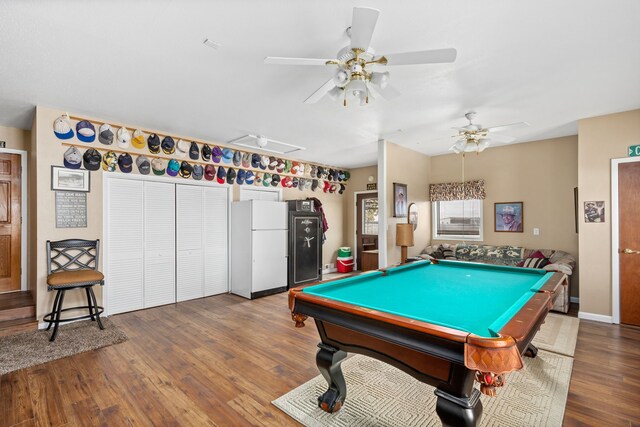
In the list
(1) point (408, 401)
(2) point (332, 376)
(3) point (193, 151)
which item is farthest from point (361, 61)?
(3) point (193, 151)

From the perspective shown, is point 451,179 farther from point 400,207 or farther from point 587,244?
point 587,244

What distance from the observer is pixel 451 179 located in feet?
20.5

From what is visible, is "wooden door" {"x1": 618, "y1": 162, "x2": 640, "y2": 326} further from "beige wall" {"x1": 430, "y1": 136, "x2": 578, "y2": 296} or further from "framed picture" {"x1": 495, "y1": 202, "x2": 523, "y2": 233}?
"framed picture" {"x1": 495, "y1": 202, "x2": 523, "y2": 233}

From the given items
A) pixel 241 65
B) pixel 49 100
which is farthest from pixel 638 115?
pixel 49 100

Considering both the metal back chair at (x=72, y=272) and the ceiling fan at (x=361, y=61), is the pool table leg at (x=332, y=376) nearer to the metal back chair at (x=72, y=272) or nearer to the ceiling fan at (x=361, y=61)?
the ceiling fan at (x=361, y=61)

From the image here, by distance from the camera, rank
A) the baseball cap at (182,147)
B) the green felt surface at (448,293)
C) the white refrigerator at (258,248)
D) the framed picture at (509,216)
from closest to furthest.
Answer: the green felt surface at (448,293)
the baseball cap at (182,147)
the white refrigerator at (258,248)
the framed picture at (509,216)

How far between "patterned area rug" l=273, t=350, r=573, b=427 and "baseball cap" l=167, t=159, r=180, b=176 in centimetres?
374

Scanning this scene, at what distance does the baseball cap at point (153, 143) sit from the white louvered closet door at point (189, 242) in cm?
62

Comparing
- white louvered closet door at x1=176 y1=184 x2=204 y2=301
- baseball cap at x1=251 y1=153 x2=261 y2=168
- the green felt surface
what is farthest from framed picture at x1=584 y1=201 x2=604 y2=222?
white louvered closet door at x1=176 y1=184 x2=204 y2=301

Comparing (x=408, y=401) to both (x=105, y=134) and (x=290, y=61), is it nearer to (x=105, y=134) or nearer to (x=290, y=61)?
(x=290, y=61)

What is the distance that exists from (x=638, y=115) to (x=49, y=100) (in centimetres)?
689

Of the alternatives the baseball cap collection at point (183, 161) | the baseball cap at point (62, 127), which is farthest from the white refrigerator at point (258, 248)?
the baseball cap at point (62, 127)

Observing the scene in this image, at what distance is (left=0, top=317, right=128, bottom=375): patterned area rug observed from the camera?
287 cm

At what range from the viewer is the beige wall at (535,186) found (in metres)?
4.97
